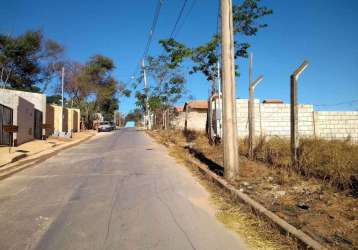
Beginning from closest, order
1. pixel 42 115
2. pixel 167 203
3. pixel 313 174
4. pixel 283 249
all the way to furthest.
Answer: pixel 283 249, pixel 167 203, pixel 313 174, pixel 42 115

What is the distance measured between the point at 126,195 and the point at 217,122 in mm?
9669

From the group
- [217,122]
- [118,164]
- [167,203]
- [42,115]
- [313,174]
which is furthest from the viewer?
[42,115]

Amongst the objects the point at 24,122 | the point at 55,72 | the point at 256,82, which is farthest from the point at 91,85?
the point at 256,82

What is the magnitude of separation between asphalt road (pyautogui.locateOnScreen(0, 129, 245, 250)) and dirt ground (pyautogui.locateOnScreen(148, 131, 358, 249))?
1.00 metres

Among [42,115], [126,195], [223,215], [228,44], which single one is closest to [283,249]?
[223,215]

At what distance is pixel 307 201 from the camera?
6262 mm

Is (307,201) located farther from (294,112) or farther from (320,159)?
(294,112)

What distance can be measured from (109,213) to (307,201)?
339 centimetres

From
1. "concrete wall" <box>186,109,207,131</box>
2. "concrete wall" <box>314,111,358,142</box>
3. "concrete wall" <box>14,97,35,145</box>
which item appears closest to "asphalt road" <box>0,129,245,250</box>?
"concrete wall" <box>314,111,358,142</box>

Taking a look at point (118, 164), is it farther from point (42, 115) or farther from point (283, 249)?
point (42, 115)

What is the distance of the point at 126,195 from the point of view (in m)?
7.30

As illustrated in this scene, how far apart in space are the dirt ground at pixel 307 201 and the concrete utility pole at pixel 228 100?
16.3 inches

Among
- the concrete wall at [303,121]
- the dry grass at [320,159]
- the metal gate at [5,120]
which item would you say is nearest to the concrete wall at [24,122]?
the metal gate at [5,120]

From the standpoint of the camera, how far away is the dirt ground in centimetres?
466
